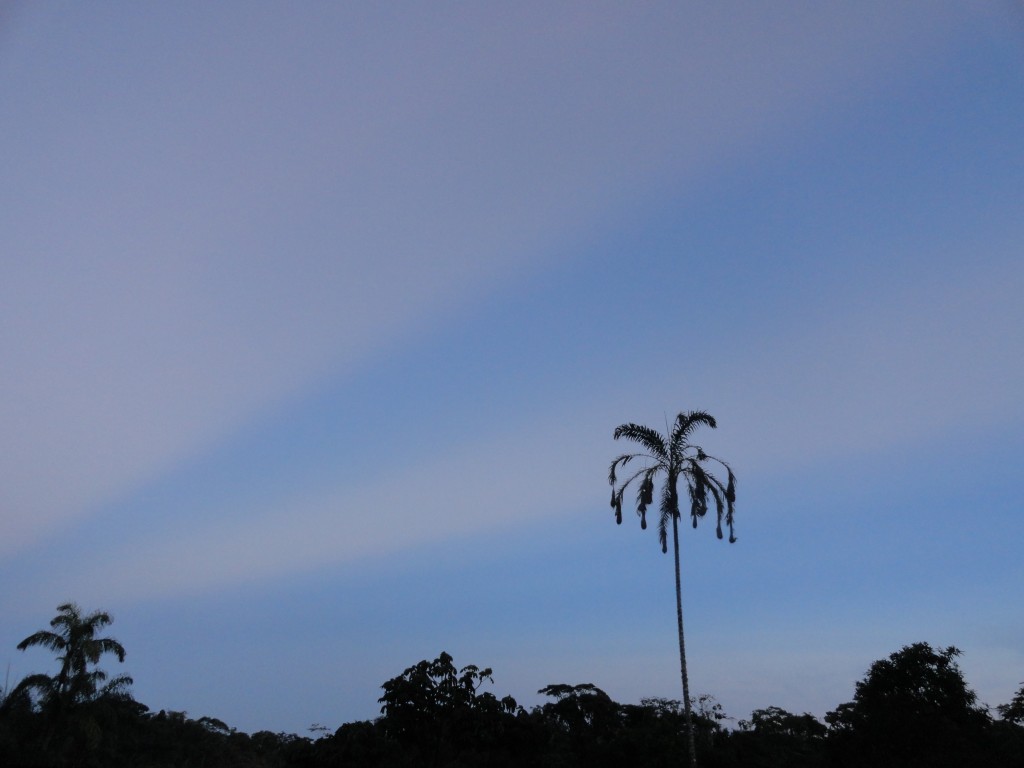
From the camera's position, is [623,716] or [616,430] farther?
[623,716]

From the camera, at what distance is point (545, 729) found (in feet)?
131

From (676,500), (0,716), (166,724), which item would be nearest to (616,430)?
(676,500)

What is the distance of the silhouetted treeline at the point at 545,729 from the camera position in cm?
3588

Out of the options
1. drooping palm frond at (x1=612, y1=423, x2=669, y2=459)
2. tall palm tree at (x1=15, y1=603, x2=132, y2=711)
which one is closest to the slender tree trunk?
drooping palm frond at (x1=612, y1=423, x2=669, y2=459)

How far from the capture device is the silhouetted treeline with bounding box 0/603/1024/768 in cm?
3588

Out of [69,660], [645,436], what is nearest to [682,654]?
[645,436]

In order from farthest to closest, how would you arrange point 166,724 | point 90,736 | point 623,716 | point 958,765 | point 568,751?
point 166,724 < point 623,716 < point 568,751 < point 90,736 < point 958,765

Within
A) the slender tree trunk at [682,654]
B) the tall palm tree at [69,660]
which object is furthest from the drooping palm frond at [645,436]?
the tall palm tree at [69,660]

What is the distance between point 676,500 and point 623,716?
76.7ft

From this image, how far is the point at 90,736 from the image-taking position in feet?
137

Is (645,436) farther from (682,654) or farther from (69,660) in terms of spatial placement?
(69,660)

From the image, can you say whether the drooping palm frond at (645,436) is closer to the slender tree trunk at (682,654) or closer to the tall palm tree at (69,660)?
the slender tree trunk at (682,654)

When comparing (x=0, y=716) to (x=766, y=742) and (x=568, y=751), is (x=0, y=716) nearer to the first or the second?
(x=568, y=751)

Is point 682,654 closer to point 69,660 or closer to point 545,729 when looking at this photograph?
point 545,729
